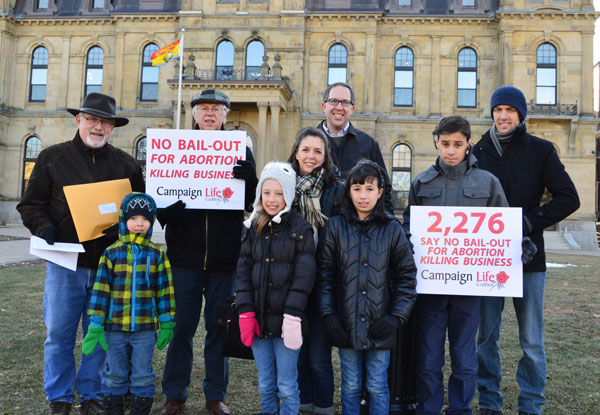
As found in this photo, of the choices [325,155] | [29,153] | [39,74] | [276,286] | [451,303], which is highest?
[39,74]

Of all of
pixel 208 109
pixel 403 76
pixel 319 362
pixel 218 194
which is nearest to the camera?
pixel 319 362

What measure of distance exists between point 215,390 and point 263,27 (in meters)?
26.4

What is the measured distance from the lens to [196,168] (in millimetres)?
4664

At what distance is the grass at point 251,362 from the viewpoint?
450 centimetres

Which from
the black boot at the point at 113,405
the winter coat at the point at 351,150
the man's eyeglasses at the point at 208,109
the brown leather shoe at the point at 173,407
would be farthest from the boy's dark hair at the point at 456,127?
the black boot at the point at 113,405

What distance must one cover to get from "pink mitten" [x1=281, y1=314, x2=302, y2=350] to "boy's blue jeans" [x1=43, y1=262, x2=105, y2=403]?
1.92 metres

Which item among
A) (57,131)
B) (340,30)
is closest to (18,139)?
(57,131)

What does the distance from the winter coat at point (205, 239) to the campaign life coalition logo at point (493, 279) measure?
2.33 m

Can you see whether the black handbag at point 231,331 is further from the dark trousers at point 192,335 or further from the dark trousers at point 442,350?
the dark trousers at point 442,350

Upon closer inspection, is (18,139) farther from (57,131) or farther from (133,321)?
(133,321)

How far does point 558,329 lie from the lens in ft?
24.7

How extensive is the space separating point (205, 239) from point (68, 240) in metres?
1.26

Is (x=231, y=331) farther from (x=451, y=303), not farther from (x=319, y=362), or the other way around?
(x=451, y=303)

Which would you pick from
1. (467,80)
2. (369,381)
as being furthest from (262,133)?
(369,381)
